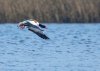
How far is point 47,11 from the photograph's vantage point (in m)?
28.5

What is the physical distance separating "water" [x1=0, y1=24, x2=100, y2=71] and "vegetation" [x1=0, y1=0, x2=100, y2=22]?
888 millimetres

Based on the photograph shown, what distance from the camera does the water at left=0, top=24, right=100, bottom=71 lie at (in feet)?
50.4

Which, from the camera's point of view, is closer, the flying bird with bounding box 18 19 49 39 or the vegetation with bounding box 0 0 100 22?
the flying bird with bounding box 18 19 49 39

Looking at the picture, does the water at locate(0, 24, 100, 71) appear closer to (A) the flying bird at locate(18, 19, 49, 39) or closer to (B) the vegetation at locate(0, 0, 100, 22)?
(B) the vegetation at locate(0, 0, 100, 22)

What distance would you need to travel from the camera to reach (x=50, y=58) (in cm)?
1677

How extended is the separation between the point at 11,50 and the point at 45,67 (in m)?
3.74

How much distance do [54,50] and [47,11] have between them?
977 cm

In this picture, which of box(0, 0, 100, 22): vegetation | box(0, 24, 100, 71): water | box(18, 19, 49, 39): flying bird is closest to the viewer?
box(18, 19, 49, 39): flying bird

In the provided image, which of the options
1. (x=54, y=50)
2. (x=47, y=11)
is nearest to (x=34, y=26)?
(x=54, y=50)

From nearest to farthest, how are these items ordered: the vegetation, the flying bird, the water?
the flying bird < the water < the vegetation

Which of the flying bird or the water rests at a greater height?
the flying bird

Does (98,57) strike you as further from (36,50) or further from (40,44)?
(40,44)

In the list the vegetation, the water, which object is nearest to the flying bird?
the water

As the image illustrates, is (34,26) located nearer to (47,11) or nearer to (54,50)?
(54,50)
